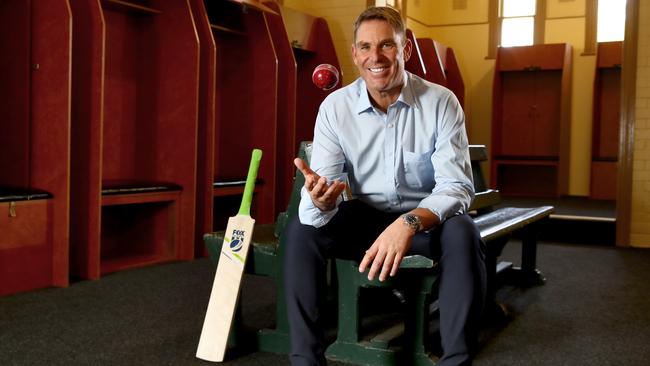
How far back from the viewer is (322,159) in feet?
7.03

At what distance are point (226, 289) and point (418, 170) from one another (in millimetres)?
754

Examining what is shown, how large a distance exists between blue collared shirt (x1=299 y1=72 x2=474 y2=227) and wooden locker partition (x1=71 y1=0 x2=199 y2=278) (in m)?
2.14

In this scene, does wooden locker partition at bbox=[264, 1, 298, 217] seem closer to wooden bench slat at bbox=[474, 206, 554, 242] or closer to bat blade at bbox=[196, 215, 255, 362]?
wooden bench slat at bbox=[474, 206, 554, 242]

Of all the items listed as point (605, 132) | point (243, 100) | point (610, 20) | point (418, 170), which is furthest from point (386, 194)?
point (610, 20)

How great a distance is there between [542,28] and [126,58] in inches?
273

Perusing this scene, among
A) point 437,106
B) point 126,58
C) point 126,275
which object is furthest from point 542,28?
point 437,106

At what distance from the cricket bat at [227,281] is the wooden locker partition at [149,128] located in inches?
71.0

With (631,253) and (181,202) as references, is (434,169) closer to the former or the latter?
(181,202)

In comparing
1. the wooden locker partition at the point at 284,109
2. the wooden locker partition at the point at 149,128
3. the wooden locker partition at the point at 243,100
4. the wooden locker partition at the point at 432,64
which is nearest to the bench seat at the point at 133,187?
the wooden locker partition at the point at 149,128

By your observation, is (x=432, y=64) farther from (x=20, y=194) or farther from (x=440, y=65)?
(x=20, y=194)

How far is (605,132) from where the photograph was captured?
8.88 meters

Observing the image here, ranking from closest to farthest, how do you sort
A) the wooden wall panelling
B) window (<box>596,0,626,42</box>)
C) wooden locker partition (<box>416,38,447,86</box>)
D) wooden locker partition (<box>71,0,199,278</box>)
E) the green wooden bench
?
the green wooden bench
the wooden wall panelling
wooden locker partition (<box>71,0,199,278</box>)
wooden locker partition (<box>416,38,447,86</box>)
window (<box>596,0,626,42</box>)

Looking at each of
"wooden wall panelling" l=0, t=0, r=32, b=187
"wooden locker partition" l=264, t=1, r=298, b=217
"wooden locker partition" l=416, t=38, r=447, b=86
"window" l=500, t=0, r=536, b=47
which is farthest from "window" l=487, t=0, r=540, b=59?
"wooden wall panelling" l=0, t=0, r=32, b=187

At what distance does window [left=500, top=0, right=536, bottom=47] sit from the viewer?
9938 millimetres
